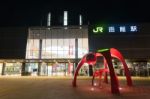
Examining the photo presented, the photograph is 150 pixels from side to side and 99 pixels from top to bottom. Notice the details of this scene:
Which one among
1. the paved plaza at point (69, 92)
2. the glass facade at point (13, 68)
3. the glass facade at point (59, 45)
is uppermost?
the glass facade at point (59, 45)

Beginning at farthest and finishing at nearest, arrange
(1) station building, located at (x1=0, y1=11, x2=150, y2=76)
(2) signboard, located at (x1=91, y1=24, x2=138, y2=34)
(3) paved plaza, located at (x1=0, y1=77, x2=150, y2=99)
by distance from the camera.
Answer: (2) signboard, located at (x1=91, y1=24, x2=138, y2=34) < (1) station building, located at (x1=0, y1=11, x2=150, y2=76) < (3) paved plaza, located at (x1=0, y1=77, x2=150, y2=99)

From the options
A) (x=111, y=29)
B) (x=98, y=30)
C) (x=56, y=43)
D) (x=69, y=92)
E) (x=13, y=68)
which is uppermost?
(x=111, y=29)

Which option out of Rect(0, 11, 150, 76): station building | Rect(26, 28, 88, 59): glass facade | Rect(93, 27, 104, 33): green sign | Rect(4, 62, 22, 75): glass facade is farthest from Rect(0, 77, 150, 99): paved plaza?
Rect(4, 62, 22, 75): glass facade

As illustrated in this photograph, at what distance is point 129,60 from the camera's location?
3131 centimetres

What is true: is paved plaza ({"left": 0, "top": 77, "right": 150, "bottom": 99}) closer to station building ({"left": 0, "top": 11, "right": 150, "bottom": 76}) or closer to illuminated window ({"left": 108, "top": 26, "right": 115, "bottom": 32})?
station building ({"left": 0, "top": 11, "right": 150, "bottom": 76})

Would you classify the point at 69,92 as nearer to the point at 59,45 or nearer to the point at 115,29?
the point at 59,45

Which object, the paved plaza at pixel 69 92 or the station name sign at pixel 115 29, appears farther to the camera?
the station name sign at pixel 115 29

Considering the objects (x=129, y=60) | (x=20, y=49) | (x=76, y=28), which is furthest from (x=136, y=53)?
(x=20, y=49)

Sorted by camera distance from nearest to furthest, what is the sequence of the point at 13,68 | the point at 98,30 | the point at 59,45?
1. the point at 98,30
2. the point at 59,45
3. the point at 13,68

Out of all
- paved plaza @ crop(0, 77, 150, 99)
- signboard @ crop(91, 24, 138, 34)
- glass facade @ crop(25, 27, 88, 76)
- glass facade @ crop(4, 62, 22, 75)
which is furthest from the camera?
glass facade @ crop(4, 62, 22, 75)

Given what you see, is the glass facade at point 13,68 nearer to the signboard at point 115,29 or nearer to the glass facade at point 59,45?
the glass facade at point 59,45

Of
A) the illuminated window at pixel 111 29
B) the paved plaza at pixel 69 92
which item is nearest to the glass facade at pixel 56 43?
the illuminated window at pixel 111 29

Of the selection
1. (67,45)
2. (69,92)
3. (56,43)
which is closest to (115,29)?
(67,45)

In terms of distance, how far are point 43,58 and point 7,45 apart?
667cm
